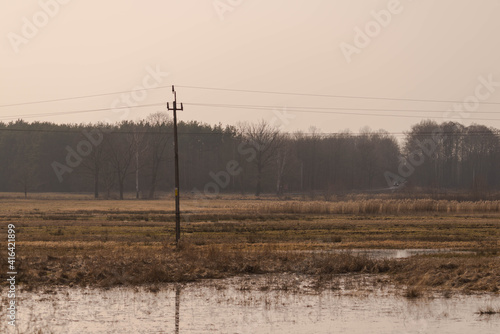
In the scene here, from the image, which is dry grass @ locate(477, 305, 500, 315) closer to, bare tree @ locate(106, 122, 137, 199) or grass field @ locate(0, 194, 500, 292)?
grass field @ locate(0, 194, 500, 292)

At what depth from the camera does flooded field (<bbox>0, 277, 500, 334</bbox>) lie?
17.9 metres

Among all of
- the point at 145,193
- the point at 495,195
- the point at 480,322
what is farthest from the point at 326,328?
the point at 145,193

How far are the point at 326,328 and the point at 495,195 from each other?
87478 mm

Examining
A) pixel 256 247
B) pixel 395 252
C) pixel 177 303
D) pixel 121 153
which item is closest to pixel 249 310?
pixel 177 303

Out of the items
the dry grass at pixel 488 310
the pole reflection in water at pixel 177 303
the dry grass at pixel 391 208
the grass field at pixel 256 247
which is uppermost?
the dry grass at pixel 391 208

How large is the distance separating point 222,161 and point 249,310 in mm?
135384

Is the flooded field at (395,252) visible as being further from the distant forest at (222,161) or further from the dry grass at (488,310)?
the distant forest at (222,161)

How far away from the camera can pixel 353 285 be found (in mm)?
25125

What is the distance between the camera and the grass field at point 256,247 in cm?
2633

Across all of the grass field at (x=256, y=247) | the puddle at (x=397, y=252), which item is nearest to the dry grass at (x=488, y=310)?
the grass field at (x=256, y=247)

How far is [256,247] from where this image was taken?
36719mm

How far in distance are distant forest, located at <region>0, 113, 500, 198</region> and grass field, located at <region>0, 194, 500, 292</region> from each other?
213ft

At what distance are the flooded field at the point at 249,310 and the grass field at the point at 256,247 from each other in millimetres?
2054

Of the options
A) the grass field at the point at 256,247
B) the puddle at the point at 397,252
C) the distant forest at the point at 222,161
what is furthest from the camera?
the distant forest at the point at 222,161
